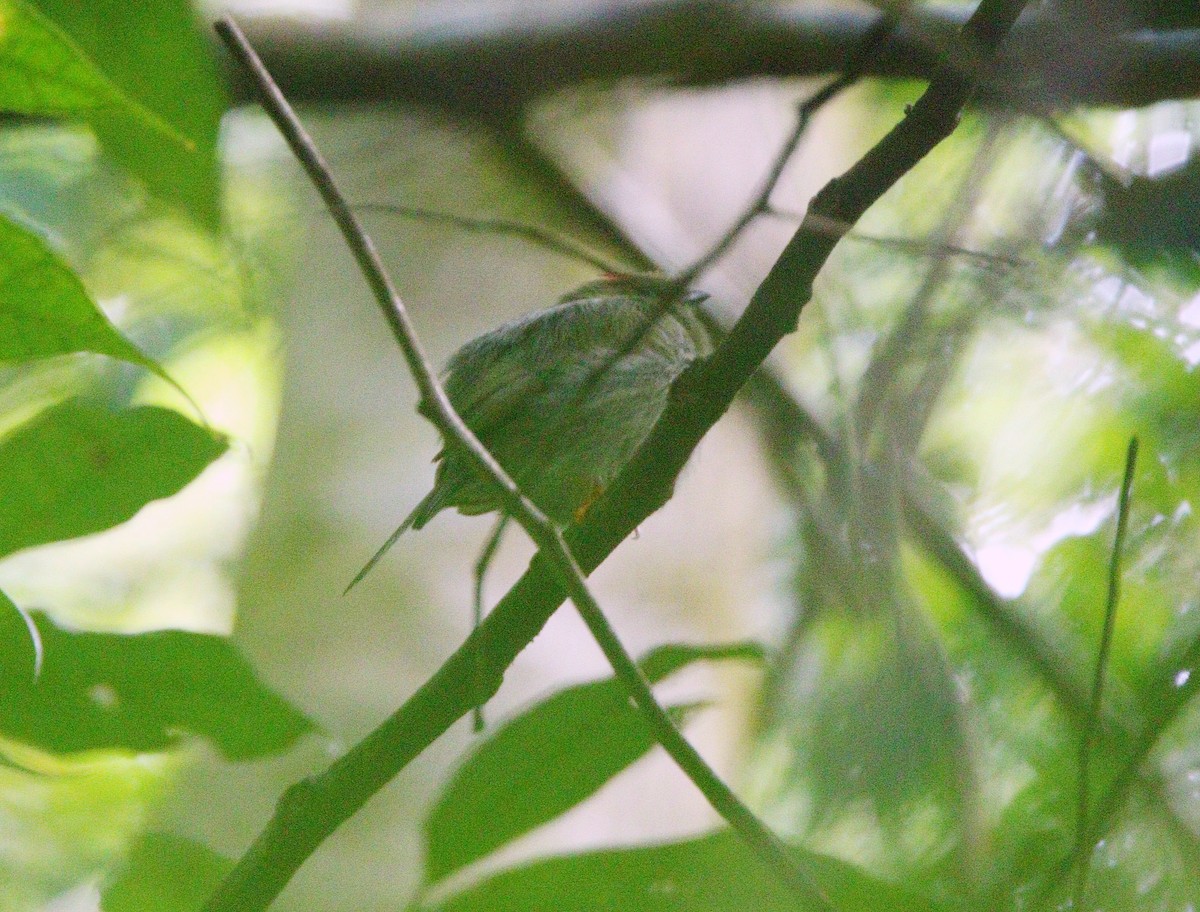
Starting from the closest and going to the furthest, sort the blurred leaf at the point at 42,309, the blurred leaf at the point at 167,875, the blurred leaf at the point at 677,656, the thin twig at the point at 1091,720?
the blurred leaf at the point at 42,309
the thin twig at the point at 1091,720
the blurred leaf at the point at 167,875
the blurred leaf at the point at 677,656

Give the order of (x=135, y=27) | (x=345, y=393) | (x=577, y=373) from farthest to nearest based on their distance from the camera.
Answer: (x=345, y=393) → (x=577, y=373) → (x=135, y=27)

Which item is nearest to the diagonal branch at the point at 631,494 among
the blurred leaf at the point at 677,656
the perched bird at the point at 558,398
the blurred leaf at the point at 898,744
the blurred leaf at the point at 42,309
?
the blurred leaf at the point at 677,656

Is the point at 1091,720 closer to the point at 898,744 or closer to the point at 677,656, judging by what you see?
the point at 677,656

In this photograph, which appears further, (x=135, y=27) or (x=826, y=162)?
(x=826, y=162)

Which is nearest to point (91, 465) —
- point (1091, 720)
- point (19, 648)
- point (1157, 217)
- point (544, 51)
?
point (19, 648)

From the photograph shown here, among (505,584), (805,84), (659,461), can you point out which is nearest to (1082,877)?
(659,461)

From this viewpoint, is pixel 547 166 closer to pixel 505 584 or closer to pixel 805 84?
pixel 805 84

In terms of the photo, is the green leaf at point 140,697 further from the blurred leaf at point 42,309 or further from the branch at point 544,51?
the branch at point 544,51
